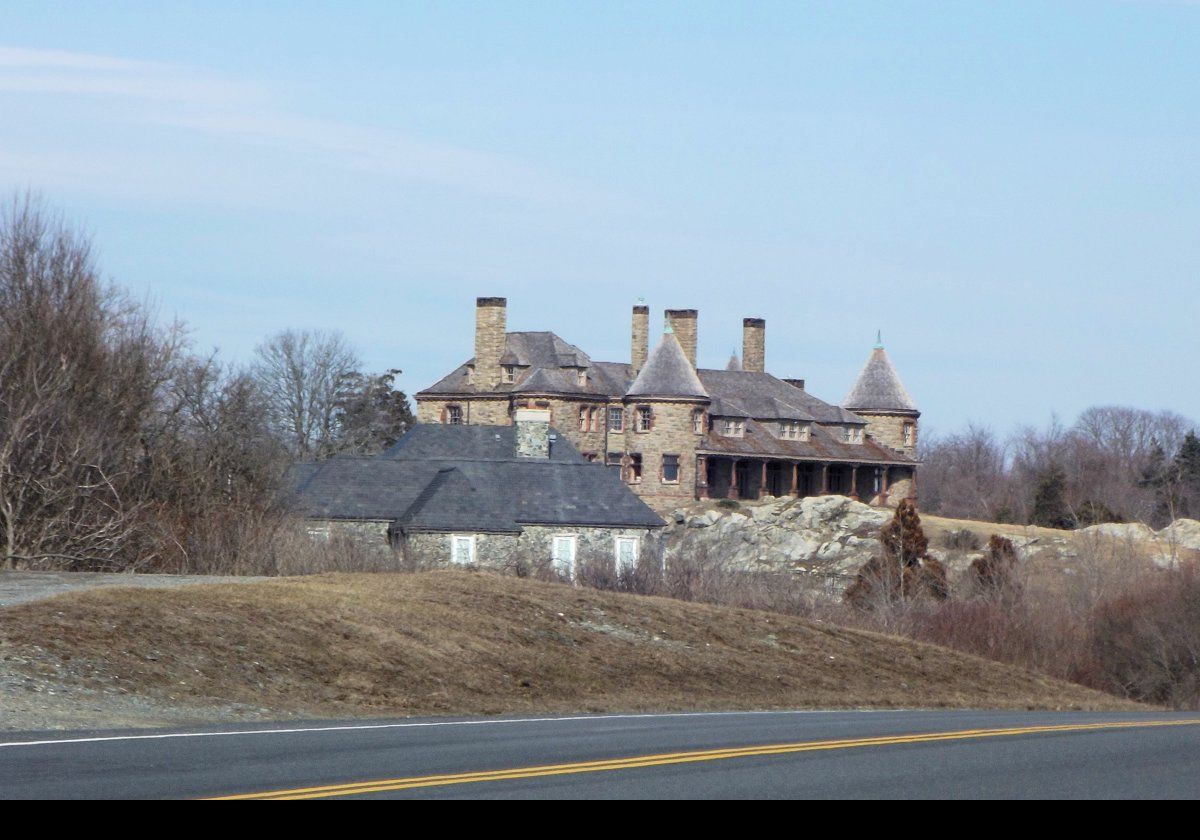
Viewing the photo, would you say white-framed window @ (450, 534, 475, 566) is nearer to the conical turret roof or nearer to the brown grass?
the brown grass

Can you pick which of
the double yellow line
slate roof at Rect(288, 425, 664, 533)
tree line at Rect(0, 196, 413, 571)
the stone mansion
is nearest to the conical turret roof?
the stone mansion

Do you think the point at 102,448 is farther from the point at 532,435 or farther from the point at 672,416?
the point at 672,416

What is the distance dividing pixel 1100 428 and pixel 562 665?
5415 inches

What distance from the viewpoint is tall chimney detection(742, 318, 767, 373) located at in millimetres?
99375

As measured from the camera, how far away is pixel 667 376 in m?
85.6

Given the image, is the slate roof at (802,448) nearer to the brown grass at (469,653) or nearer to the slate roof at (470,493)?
the slate roof at (470,493)

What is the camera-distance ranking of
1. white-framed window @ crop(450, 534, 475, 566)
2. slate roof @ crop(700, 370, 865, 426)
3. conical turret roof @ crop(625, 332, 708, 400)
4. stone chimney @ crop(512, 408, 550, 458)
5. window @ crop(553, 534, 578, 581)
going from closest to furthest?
1. white-framed window @ crop(450, 534, 475, 566)
2. window @ crop(553, 534, 578, 581)
3. stone chimney @ crop(512, 408, 550, 458)
4. conical turret roof @ crop(625, 332, 708, 400)
5. slate roof @ crop(700, 370, 865, 426)

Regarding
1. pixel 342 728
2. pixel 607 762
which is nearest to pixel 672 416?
pixel 342 728

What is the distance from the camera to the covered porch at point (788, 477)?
86.3m

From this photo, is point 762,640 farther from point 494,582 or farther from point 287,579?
point 287,579

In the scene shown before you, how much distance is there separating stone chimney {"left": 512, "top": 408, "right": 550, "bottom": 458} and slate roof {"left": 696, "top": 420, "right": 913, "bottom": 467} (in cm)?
2453

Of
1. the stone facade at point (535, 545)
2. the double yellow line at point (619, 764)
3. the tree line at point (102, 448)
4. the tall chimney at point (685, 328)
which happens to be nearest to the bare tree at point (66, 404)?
the tree line at point (102, 448)

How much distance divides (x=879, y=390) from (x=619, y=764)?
287 ft

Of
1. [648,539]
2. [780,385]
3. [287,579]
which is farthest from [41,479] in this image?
[780,385]
